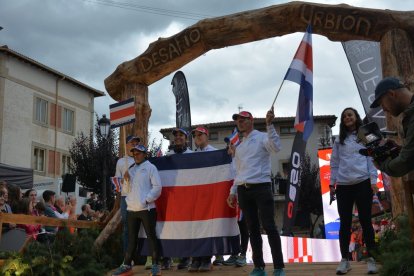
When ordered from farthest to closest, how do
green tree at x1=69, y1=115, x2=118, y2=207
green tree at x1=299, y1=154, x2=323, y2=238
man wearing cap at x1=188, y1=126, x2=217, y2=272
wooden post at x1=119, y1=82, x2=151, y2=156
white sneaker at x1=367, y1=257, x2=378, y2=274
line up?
green tree at x1=299, y1=154, x2=323, y2=238 < green tree at x1=69, y1=115, x2=118, y2=207 < wooden post at x1=119, y1=82, x2=151, y2=156 < man wearing cap at x1=188, y1=126, x2=217, y2=272 < white sneaker at x1=367, y1=257, x2=378, y2=274

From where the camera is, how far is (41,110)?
3441 cm

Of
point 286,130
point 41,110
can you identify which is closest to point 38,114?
point 41,110

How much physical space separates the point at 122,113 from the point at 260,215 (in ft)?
11.6

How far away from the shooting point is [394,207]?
→ 696 centimetres

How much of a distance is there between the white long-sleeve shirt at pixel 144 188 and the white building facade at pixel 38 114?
78.1 ft

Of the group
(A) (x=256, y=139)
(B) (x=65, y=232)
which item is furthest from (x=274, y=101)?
(B) (x=65, y=232)

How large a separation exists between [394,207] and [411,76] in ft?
6.10

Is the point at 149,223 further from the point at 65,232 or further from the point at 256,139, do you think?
the point at 256,139

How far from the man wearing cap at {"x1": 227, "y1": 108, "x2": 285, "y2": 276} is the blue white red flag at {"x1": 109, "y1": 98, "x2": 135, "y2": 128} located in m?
2.69

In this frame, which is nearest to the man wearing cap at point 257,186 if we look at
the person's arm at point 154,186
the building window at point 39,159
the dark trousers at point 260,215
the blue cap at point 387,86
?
the dark trousers at point 260,215

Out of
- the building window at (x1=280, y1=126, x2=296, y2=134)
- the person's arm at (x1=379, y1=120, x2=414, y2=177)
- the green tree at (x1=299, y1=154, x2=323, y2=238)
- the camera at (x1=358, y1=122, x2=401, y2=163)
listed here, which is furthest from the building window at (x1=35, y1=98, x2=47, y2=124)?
the person's arm at (x1=379, y1=120, x2=414, y2=177)

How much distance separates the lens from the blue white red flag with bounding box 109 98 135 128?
8.25 meters

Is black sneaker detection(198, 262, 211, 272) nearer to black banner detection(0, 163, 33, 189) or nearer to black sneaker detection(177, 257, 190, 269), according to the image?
black sneaker detection(177, 257, 190, 269)

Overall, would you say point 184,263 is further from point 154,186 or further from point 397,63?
point 397,63
